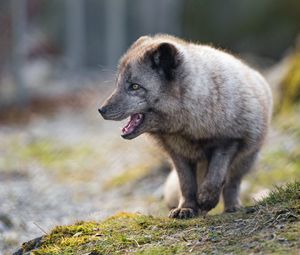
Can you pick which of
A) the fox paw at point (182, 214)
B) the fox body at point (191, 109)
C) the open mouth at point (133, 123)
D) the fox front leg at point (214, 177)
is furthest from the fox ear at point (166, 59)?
the fox paw at point (182, 214)

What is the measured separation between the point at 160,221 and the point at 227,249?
998 mm

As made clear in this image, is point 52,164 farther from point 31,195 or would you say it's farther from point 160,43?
point 160,43

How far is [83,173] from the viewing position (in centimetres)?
1004

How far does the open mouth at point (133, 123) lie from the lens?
552cm

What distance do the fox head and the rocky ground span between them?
74 centimetres

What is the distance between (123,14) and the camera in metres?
18.1

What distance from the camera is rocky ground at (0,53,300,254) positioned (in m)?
7.22

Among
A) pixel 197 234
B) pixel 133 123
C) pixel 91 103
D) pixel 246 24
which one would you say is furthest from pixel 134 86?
pixel 246 24

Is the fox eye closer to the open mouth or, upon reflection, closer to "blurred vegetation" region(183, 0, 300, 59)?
the open mouth

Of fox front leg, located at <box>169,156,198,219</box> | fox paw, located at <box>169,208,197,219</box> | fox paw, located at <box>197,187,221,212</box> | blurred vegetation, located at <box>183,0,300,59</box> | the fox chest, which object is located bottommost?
fox paw, located at <box>169,208,197,219</box>

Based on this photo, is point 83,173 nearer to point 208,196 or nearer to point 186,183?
point 186,183

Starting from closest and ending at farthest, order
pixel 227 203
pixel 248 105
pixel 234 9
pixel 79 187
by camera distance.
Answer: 1. pixel 248 105
2. pixel 227 203
3. pixel 79 187
4. pixel 234 9

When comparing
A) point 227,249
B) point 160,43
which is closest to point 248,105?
point 160,43

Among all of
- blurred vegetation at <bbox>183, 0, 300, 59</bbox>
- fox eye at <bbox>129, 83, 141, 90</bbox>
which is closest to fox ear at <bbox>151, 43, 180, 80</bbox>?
fox eye at <bbox>129, 83, 141, 90</bbox>
